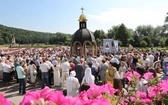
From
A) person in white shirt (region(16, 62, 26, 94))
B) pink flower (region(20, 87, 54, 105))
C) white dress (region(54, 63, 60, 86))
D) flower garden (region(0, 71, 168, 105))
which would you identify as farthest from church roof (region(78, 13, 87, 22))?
pink flower (region(20, 87, 54, 105))

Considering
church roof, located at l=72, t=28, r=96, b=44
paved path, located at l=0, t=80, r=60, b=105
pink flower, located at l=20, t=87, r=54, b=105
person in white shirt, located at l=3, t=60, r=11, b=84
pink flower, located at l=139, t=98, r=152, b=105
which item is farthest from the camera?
church roof, located at l=72, t=28, r=96, b=44

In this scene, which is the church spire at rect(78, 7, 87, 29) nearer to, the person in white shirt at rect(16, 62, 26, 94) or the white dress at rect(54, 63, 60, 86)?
the white dress at rect(54, 63, 60, 86)

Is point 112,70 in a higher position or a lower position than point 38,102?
lower

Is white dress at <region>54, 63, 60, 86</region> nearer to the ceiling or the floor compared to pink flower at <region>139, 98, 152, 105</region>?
nearer to the floor

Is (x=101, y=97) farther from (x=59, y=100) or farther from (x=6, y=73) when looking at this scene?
(x=6, y=73)

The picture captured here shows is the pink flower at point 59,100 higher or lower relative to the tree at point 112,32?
lower

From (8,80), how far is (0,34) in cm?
10589

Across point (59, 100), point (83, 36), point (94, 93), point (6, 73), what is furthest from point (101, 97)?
point (83, 36)

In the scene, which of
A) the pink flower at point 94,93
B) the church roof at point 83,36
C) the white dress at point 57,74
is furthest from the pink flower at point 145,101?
the church roof at point 83,36

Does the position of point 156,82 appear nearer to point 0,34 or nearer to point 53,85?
point 53,85

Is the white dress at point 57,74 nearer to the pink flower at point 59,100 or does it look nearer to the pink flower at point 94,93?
the pink flower at point 94,93

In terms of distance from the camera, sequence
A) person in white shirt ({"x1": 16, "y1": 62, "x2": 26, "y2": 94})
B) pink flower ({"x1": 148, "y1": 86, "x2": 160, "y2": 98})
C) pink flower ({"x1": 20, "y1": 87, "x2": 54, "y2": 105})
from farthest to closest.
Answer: person in white shirt ({"x1": 16, "y1": 62, "x2": 26, "y2": 94})
pink flower ({"x1": 148, "y1": 86, "x2": 160, "y2": 98})
pink flower ({"x1": 20, "y1": 87, "x2": 54, "y2": 105})

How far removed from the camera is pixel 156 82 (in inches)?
85.7

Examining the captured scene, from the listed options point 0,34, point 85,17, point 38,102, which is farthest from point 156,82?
point 0,34
